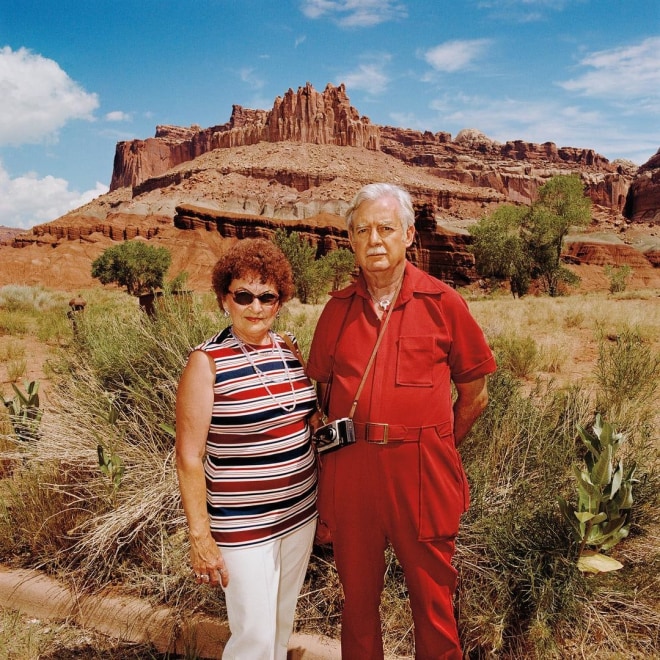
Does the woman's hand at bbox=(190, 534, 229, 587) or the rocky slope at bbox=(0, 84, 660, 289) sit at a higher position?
the rocky slope at bbox=(0, 84, 660, 289)

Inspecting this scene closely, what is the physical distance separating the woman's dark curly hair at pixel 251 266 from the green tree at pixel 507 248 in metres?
31.8

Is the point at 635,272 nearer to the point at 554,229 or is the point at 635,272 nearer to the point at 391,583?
the point at 554,229

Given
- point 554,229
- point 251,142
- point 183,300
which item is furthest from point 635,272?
point 251,142

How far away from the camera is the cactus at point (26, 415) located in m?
3.61

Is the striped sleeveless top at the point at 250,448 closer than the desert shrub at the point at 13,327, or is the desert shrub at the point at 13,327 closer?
the striped sleeveless top at the point at 250,448

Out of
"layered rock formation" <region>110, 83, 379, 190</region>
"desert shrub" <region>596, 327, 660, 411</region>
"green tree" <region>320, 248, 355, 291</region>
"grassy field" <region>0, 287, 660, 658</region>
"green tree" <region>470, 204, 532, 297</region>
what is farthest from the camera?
"layered rock formation" <region>110, 83, 379, 190</region>

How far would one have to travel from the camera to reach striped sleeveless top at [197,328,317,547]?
5.91ft

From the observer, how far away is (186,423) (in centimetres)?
175

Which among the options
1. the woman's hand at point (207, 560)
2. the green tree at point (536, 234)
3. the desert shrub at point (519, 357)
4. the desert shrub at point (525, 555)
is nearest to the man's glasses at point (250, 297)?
the woman's hand at point (207, 560)

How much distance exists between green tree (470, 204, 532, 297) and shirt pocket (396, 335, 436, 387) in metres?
31.8

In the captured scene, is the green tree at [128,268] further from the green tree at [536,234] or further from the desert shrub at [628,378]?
the desert shrub at [628,378]

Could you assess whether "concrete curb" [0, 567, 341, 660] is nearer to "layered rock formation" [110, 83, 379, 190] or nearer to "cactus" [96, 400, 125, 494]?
"cactus" [96, 400, 125, 494]

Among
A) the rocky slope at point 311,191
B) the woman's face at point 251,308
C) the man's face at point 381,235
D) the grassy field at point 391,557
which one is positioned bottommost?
the grassy field at point 391,557

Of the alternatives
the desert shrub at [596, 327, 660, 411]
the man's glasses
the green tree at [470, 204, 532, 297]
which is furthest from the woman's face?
the green tree at [470, 204, 532, 297]
